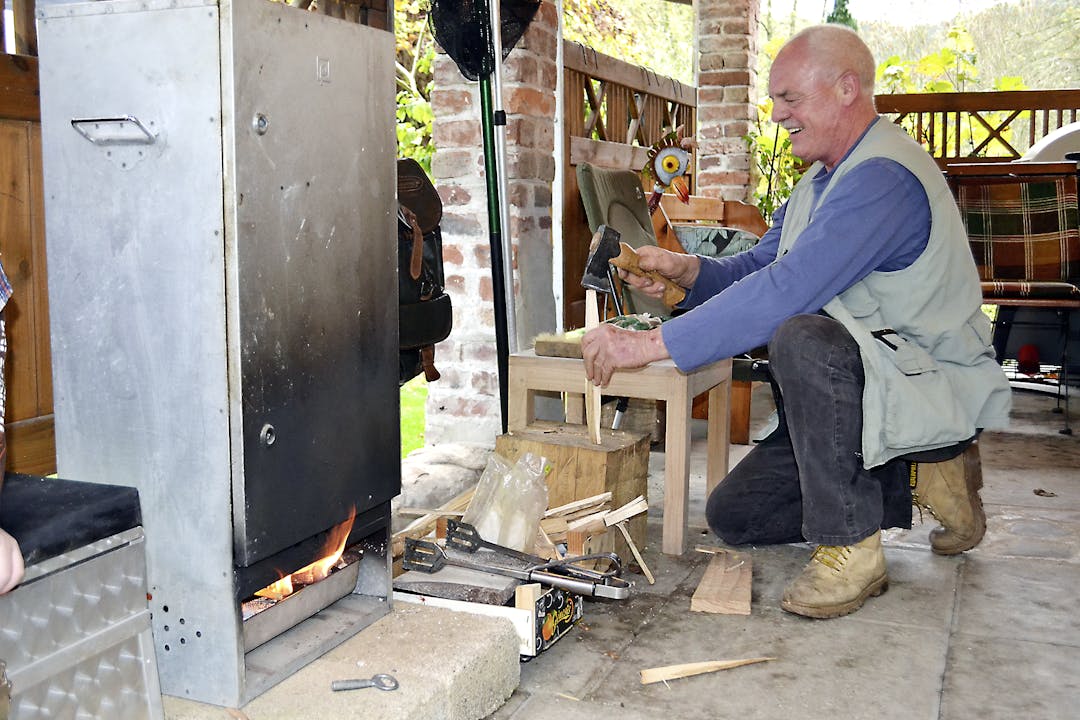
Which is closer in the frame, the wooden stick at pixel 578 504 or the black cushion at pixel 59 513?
the black cushion at pixel 59 513

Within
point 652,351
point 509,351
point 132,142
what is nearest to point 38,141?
point 132,142

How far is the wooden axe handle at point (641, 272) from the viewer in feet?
10.1

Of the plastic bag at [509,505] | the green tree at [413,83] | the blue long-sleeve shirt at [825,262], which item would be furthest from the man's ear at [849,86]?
the green tree at [413,83]

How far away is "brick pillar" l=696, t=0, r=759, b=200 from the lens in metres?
6.71

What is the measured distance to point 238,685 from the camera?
1729mm

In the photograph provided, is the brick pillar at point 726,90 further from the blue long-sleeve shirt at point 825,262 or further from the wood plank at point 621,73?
the blue long-sleeve shirt at point 825,262

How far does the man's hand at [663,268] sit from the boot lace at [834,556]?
97 cm

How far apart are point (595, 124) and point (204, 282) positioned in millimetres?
3468

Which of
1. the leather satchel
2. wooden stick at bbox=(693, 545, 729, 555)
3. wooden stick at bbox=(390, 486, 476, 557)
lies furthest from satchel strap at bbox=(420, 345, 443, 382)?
wooden stick at bbox=(693, 545, 729, 555)

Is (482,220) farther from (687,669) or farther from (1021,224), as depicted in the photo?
(1021,224)

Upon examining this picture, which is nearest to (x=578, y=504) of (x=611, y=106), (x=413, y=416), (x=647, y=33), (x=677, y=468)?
(x=677, y=468)

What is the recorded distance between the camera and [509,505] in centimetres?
266

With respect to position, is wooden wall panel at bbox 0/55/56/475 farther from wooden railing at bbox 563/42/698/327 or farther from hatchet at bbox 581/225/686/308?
wooden railing at bbox 563/42/698/327

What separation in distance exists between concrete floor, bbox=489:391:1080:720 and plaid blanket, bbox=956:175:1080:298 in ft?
9.21
